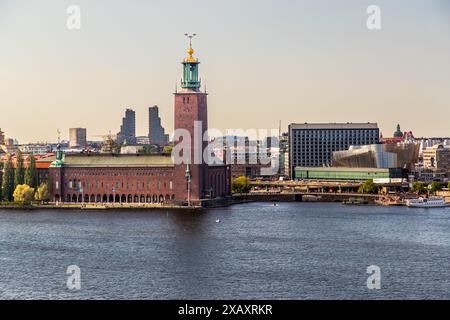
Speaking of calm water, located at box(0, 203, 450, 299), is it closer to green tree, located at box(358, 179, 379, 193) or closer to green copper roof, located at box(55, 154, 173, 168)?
green copper roof, located at box(55, 154, 173, 168)

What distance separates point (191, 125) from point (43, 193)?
9.36 meters

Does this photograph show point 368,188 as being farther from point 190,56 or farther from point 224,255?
point 224,255

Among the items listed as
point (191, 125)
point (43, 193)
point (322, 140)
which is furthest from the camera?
point (322, 140)

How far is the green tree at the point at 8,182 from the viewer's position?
5462cm

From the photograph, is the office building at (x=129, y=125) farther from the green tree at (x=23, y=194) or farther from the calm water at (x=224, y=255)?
the calm water at (x=224, y=255)

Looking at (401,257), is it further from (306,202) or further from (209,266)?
(306,202)

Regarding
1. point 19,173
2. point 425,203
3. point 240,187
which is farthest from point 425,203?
point 19,173

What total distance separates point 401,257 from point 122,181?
27805 millimetres

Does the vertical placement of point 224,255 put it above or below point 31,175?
below

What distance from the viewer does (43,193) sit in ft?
177

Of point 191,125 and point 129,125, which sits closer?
point 191,125

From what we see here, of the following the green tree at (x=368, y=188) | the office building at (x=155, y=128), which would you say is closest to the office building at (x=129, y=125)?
the office building at (x=155, y=128)

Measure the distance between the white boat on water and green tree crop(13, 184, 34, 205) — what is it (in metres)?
21.6

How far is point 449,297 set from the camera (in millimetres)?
21359
